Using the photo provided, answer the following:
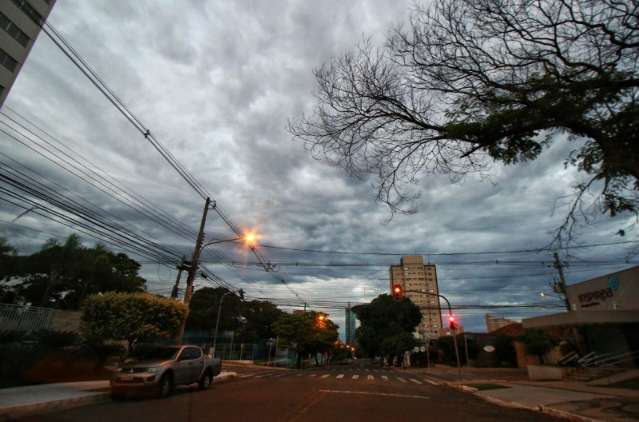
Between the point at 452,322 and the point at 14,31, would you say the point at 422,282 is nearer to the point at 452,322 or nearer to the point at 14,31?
the point at 452,322

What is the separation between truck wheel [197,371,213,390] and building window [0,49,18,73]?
46.4 m

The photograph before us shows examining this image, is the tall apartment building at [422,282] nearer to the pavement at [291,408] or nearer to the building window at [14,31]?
the pavement at [291,408]

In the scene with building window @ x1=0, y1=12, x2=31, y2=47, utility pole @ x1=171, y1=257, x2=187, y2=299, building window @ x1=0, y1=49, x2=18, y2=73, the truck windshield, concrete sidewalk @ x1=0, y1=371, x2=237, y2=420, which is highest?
building window @ x1=0, y1=12, x2=31, y2=47

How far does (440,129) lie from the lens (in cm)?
788

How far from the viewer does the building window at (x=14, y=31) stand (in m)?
37.0

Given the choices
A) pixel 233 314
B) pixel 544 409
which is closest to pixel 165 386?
pixel 544 409

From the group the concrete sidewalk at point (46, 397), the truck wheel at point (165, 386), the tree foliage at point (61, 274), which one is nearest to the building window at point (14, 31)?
the tree foliage at point (61, 274)

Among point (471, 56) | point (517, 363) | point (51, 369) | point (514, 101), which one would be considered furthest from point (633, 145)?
point (517, 363)

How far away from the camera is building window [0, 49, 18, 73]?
37500mm

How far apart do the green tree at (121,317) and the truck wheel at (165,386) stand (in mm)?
3870

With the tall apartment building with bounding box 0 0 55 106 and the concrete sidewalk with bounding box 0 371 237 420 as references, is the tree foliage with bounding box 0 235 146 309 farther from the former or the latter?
the concrete sidewalk with bounding box 0 371 237 420

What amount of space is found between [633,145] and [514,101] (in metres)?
2.73

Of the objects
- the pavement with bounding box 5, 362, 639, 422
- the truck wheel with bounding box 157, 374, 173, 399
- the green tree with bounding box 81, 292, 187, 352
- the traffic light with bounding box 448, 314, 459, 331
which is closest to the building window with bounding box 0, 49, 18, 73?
the green tree with bounding box 81, 292, 187, 352

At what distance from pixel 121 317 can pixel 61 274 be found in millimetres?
34831
